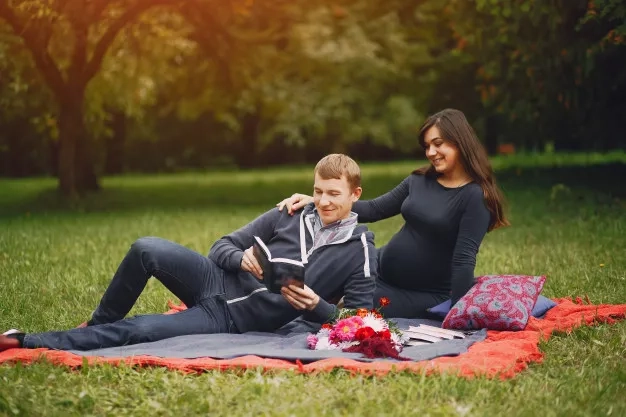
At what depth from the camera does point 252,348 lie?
516 cm

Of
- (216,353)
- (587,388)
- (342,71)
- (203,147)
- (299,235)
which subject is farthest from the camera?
(203,147)

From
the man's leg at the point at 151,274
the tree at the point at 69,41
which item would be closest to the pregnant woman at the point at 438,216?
the man's leg at the point at 151,274

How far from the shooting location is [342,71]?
88.2ft

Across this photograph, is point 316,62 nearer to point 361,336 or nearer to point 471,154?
point 471,154

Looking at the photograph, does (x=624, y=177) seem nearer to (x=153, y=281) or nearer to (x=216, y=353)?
(x=153, y=281)

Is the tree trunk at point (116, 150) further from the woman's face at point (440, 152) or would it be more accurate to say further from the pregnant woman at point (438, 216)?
the woman's face at point (440, 152)

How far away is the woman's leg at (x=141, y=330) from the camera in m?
5.16

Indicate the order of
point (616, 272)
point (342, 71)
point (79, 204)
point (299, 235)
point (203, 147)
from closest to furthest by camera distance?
point (299, 235) < point (616, 272) < point (79, 204) < point (342, 71) < point (203, 147)

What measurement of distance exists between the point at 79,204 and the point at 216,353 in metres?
13.4

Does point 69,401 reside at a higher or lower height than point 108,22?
lower

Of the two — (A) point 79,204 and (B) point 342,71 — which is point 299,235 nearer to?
(A) point 79,204

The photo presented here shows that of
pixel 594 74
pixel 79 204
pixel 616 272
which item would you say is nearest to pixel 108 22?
pixel 79 204

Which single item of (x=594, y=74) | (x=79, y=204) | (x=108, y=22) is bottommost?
(x=79, y=204)

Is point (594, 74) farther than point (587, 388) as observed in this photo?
Yes
